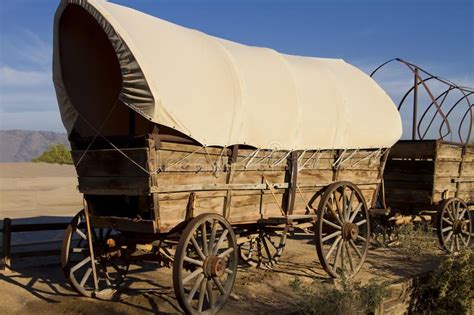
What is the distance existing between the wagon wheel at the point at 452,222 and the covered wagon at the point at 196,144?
2046mm

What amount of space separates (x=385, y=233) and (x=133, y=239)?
5.92 m

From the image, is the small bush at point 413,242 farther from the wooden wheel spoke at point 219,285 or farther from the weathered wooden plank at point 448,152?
the wooden wheel spoke at point 219,285

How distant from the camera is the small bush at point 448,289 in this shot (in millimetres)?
6957

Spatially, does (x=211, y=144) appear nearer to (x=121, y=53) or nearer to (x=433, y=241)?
(x=121, y=53)

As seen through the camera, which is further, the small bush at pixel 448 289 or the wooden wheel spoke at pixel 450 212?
the wooden wheel spoke at pixel 450 212

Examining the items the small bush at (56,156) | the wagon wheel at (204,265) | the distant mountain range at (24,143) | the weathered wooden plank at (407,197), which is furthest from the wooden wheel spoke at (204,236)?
the distant mountain range at (24,143)

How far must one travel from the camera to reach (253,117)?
6176mm

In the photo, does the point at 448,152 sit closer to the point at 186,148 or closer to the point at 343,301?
the point at 343,301

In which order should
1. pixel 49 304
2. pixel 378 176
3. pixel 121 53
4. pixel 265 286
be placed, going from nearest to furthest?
pixel 121 53
pixel 49 304
pixel 265 286
pixel 378 176

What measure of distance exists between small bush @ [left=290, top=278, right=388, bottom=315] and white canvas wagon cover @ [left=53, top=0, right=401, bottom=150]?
6.28 ft

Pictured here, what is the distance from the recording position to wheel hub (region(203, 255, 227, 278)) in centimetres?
541

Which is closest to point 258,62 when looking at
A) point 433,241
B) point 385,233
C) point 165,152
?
point 165,152

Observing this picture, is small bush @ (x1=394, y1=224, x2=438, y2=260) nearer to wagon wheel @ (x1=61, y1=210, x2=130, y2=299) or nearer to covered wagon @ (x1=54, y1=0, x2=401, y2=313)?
covered wagon @ (x1=54, y1=0, x2=401, y2=313)

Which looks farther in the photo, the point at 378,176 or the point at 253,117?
the point at 378,176
